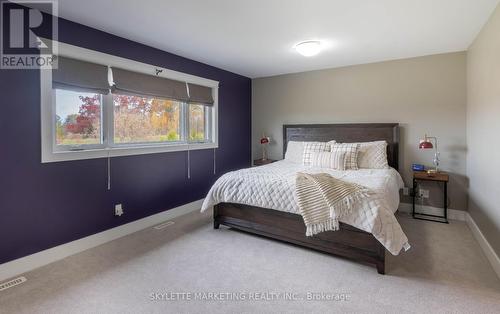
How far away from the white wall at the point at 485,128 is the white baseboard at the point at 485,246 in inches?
2.1

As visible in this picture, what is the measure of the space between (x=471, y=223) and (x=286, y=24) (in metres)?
3.20

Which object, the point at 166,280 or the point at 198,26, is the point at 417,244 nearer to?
the point at 166,280

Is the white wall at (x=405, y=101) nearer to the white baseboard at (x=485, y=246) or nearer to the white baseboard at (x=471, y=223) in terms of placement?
the white baseboard at (x=471, y=223)

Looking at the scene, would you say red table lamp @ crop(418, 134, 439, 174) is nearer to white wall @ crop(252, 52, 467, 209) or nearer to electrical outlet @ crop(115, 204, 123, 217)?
white wall @ crop(252, 52, 467, 209)

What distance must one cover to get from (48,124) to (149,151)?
111 centimetres

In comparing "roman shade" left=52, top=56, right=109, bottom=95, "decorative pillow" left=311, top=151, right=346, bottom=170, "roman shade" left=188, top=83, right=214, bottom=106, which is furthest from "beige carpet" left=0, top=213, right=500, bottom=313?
"roman shade" left=188, top=83, right=214, bottom=106

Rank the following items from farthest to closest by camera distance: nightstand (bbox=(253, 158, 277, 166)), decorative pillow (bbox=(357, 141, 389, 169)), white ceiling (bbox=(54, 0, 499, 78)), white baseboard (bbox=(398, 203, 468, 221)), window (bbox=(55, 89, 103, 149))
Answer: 1. nightstand (bbox=(253, 158, 277, 166))
2. decorative pillow (bbox=(357, 141, 389, 169))
3. white baseboard (bbox=(398, 203, 468, 221))
4. window (bbox=(55, 89, 103, 149))
5. white ceiling (bbox=(54, 0, 499, 78))

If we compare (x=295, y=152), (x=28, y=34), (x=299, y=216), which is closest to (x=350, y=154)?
(x=295, y=152)

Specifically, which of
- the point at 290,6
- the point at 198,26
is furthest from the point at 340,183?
the point at 198,26

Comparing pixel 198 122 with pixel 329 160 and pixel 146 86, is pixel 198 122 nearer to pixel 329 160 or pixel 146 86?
pixel 146 86

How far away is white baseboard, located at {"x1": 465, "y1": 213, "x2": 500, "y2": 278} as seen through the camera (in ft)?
7.29

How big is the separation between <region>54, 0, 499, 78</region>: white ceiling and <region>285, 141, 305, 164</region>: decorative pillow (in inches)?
55.9

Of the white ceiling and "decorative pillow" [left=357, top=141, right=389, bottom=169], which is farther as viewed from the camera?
"decorative pillow" [left=357, top=141, right=389, bottom=169]

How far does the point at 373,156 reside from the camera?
3707 millimetres
